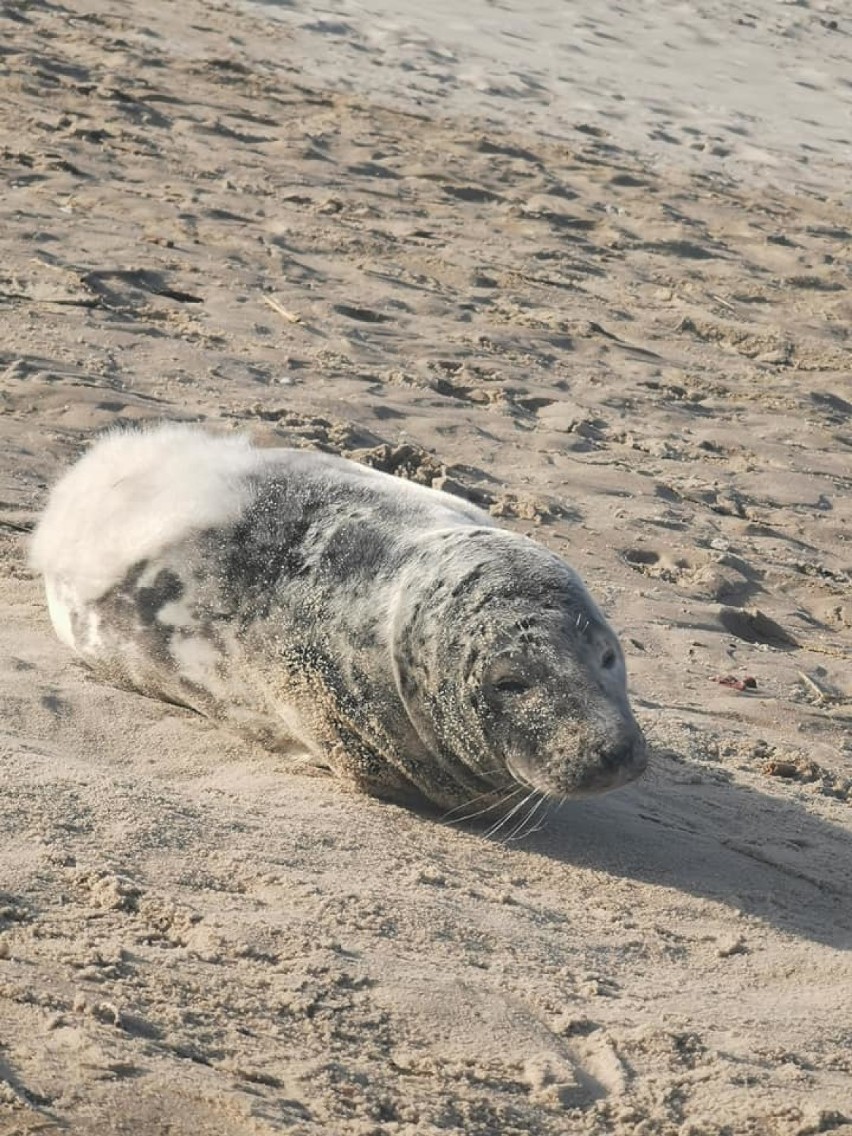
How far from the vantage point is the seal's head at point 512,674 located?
435 cm

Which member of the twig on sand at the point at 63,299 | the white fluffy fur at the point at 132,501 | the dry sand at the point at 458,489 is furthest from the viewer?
the twig on sand at the point at 63,299

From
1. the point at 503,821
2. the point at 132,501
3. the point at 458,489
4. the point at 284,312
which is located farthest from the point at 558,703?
the point at 284,312

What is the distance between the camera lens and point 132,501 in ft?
17.0

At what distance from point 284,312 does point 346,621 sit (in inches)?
156

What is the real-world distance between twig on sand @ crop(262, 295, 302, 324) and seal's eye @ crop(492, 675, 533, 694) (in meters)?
4.22

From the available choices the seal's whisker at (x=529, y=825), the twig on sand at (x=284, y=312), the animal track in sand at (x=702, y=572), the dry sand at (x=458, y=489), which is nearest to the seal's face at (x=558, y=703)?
the seal's whisker at (x=529, y=825)

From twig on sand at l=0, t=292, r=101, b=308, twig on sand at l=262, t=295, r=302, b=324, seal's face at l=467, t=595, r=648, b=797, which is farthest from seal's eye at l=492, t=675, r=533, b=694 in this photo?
twig on sand at l=262, t=295, r=302, b=324

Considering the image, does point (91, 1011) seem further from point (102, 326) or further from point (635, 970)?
point (102, 326)

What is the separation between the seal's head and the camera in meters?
4.35

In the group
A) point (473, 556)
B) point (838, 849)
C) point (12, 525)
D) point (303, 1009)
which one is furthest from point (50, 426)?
point (303, 1009)

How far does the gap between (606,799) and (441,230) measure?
5.86 meters

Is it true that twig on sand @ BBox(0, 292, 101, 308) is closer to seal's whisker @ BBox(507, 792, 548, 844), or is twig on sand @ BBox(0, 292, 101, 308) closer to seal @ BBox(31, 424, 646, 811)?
seal @ BBox(31, 424, 646, 811)

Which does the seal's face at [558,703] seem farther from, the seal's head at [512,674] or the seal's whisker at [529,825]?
the seal's whisker at [529,825]

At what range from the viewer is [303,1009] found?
331cm
